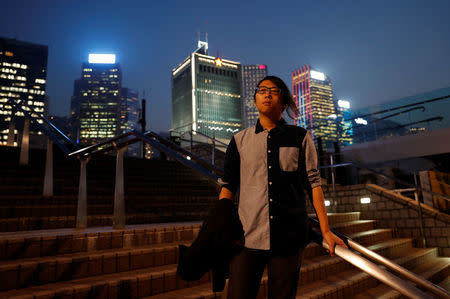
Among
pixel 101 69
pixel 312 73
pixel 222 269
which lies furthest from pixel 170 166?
pixel 101 69

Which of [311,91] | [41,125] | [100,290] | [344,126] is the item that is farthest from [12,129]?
[311,91]

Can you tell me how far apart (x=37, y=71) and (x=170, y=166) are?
5164 inches

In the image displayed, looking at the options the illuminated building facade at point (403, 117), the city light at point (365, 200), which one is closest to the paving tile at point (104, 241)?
the city light at point (365, 200)

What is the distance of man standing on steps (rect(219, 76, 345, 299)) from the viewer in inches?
53.9

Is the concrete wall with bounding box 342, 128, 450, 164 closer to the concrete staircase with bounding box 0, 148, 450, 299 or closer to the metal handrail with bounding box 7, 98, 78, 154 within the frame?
the concrete staircase with bounding box 0, 148, 450, 299

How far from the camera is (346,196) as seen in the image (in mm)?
6648

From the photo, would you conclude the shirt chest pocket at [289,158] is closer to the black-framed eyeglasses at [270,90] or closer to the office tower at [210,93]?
the black-framed eyeglasses at [270,90]

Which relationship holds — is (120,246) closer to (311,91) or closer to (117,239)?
(117,239)

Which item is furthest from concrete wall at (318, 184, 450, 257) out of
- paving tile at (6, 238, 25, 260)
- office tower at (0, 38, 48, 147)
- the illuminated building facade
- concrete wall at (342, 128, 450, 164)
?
office tower at (0, 38, 48, 147)

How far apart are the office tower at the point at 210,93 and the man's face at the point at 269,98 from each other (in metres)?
114

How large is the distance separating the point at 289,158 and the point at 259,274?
59 centimetres

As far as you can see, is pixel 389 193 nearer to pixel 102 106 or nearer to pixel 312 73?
pixel 312 73

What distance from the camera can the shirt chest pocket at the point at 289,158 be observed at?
148cm

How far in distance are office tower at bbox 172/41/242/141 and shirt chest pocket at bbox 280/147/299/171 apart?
11422 centimetres
